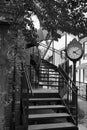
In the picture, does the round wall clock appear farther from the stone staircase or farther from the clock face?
the stone staircase

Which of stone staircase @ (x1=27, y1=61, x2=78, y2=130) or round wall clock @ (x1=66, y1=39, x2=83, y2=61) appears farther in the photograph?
round wall clock @ (x1=66, y1=39, x2=83, y2=61)

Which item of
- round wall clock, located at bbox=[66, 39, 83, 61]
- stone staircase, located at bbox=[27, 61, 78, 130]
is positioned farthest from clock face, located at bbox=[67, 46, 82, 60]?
stone staircase, located at bbox=[27, 61, 78, 130]

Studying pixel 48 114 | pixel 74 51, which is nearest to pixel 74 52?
pixel 74 51

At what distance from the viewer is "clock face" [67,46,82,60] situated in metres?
7.35

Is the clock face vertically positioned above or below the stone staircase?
above

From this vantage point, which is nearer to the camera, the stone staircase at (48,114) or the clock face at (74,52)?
the stone staircase at (48,114)

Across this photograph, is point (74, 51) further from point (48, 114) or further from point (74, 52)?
point (48, 114)

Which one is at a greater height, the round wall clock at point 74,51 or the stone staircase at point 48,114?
the round wall clock at point 74,51

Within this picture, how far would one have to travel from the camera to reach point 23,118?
5.46m

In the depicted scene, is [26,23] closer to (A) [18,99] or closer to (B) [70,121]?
(A) [18,99]

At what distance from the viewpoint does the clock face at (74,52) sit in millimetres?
7350

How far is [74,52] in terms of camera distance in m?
7.38

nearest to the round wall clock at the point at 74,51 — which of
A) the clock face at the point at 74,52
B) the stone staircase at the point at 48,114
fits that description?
the clock face at the point at 74,52

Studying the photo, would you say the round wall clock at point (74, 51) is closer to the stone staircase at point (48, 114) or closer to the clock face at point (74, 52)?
the clock face at point (74, 52)
